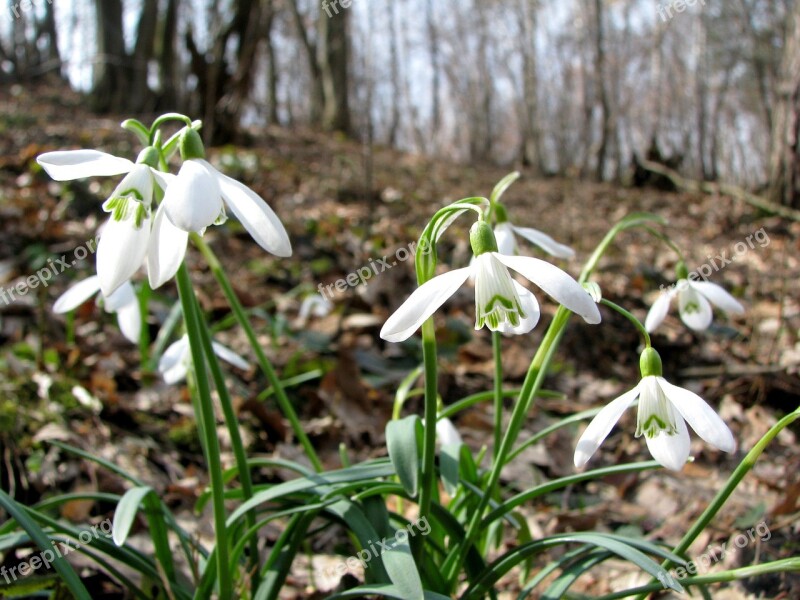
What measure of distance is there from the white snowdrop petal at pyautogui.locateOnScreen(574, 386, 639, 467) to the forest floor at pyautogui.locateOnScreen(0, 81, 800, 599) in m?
0.96

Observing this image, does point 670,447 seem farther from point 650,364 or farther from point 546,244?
point 546,244

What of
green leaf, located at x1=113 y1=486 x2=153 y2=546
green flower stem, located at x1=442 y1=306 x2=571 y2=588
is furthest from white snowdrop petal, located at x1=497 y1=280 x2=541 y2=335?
green leaf, located at x1=113 y1=486 x2=153 y2=546

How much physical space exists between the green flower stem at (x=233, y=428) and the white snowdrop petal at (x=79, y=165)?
0.28 metres

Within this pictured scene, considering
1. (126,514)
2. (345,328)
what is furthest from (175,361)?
(345,328)

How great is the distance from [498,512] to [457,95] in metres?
29.8

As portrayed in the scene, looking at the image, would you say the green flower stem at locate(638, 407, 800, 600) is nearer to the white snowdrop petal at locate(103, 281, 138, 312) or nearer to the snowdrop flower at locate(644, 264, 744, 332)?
the snowdrop flower at locate(644, 264, 744, 332)

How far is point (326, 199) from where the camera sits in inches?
242

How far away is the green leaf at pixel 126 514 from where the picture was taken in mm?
1198

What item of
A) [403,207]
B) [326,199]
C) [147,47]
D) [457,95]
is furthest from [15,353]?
[457,95]

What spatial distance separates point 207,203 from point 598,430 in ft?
2.25

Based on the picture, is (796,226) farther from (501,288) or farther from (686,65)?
(686,65)

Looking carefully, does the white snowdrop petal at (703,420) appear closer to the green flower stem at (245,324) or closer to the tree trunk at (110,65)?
the green flower stem at (245,324)

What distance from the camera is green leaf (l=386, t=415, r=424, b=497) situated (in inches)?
46.7

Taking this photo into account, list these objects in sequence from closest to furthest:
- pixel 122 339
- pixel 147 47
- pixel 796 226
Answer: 1. pixel 122 339
2. pixel 796 226
3. pixel 147 47
